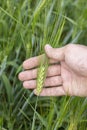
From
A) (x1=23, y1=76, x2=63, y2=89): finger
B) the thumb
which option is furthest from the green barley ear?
(x1=23, y1=76, x2=63, y2=89): finger

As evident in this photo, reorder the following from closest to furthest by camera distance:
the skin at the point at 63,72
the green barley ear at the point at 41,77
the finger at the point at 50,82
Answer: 1. the green barley ear at the point at 41,77
2. the skin at the point at 63,72
3. the finger at the point at 50,82

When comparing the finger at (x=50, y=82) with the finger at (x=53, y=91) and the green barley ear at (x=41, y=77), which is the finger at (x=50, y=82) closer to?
the finger at (x=53, y=91)

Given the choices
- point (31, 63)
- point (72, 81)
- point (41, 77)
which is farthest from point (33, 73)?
point (41, 77)

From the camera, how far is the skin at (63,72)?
1287 mm

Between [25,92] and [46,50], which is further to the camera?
[25,92]

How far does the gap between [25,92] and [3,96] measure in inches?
4.3

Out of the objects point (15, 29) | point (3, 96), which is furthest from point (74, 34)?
point (3, 96)

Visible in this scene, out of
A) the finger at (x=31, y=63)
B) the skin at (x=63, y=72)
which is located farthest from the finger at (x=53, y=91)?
the finger at (x=31, y=63)

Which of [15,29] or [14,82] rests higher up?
[15,29]

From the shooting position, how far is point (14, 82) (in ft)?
4.89

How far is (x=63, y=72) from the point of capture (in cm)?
144

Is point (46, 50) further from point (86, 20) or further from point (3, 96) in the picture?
point (3, 96)

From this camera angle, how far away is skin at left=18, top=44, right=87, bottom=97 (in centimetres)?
129

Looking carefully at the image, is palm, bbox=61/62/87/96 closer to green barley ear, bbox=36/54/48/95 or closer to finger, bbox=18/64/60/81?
finger, bbox=18/64/60/81
